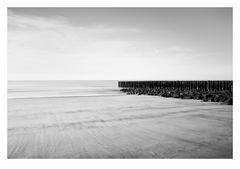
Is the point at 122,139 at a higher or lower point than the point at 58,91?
lower

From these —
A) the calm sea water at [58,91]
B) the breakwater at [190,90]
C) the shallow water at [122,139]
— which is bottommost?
the shallow water at [122,139]

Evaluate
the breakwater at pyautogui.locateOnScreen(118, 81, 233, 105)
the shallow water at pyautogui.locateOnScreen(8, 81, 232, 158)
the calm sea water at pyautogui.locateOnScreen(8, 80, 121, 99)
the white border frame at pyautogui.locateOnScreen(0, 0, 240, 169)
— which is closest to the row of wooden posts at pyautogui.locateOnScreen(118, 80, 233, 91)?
the breakwater at pyautogui.locateOnScreen(118, 81, 233, 105)

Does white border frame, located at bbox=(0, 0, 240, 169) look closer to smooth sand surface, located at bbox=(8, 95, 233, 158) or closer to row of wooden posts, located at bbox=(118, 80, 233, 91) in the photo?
smooth sand surface, located at bbox=(8, 95, 233, 158)

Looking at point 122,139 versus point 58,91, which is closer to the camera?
point 122,139

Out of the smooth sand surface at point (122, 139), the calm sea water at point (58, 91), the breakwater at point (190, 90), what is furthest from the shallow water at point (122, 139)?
the calm sea water at point (58, 91)

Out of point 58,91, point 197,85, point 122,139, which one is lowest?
point 122,139
